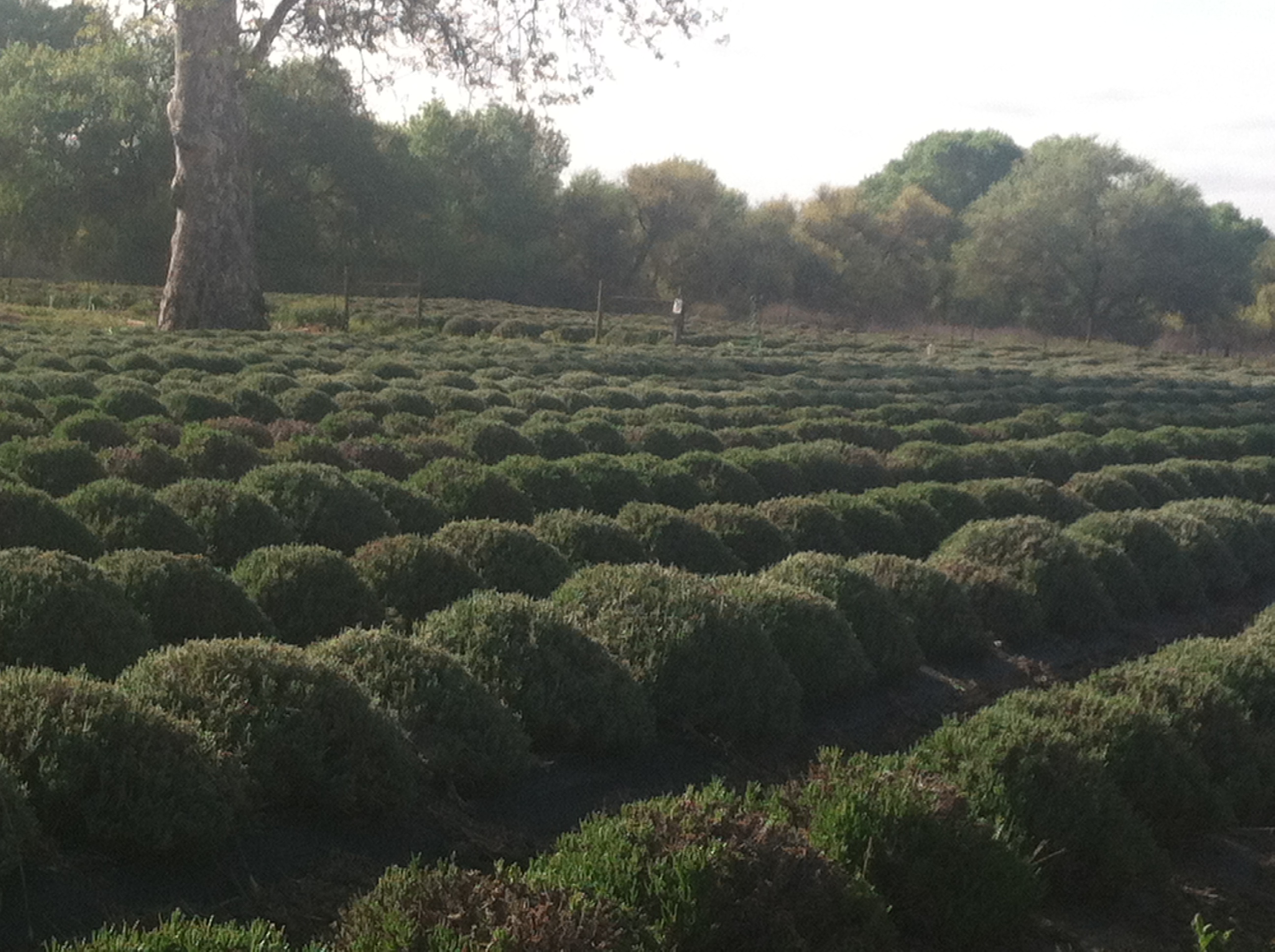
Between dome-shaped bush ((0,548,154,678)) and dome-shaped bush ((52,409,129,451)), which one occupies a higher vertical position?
dome-shaped bush ((52,409,129,451))

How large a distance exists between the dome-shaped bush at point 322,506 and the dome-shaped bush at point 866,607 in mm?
2655

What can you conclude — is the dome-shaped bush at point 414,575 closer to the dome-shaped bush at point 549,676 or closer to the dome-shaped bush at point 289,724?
the dome-shaped bush at point 549,676

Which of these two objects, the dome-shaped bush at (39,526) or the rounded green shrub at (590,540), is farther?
the rounded green shrub at (590,540)

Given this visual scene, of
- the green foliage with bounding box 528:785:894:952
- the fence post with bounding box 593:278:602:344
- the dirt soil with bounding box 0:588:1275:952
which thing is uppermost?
the fence post with bounding box 593:278:602:344

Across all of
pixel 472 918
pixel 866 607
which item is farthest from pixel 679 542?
pixel 472 918

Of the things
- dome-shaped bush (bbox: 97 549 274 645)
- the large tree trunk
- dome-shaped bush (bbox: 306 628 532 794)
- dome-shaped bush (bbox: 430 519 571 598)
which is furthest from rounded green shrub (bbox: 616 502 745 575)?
the large tree trunk

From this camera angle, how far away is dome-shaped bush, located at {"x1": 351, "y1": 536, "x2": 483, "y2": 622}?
729 centimetres

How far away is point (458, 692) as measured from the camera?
5.39 metres

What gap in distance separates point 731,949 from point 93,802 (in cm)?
198

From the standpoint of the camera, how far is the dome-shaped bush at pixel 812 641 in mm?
6988

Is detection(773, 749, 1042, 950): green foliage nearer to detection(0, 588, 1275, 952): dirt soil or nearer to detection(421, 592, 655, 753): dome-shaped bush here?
detection(0, 588, 1275, 952): dirt soil

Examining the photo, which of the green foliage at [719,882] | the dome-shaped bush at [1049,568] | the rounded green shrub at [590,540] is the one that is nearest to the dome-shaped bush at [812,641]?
the rounded green shrub at [590,540]

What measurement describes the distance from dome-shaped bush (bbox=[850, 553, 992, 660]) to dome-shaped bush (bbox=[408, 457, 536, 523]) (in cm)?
273

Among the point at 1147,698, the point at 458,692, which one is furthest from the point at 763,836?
the point at 1147,698
